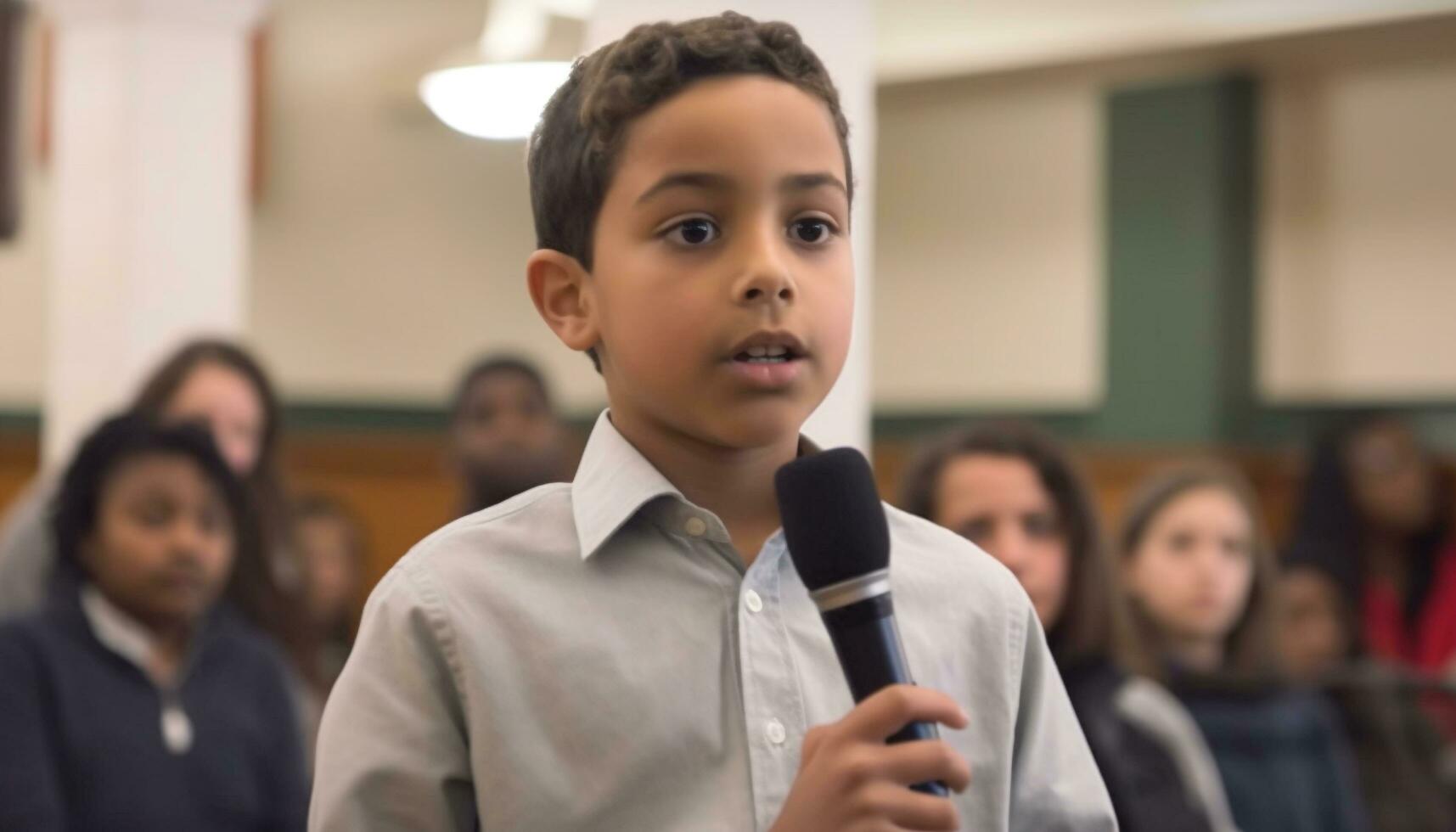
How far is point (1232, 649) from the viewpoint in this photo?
4.16 m

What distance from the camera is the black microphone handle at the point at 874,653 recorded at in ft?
3.62

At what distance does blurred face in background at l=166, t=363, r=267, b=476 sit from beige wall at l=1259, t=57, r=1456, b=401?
4.80 m

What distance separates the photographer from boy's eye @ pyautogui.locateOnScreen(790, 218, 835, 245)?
1.23 m

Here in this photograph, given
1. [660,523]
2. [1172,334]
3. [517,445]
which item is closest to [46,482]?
[517,445]

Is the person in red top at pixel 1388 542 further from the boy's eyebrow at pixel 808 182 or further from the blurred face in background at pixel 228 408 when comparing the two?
the boy's eyebrow at pixel 808 182

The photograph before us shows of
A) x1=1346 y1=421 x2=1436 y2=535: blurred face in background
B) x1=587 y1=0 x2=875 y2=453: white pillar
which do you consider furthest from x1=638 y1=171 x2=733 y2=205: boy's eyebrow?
x1=1346 y1=421 x2=1436 y2=535: blurred face in background

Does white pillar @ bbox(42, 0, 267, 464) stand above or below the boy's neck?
above

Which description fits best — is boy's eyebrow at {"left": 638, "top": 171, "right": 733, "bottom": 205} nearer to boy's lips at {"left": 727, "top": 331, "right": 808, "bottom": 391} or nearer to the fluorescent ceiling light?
boy's lips at {"left": 727, "top": 331, "right": 808, "bottom": 391}

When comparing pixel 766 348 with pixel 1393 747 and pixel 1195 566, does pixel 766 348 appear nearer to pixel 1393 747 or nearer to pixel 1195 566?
pixel 1195 566

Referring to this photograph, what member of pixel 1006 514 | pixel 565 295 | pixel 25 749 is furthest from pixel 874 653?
pixel 25 749

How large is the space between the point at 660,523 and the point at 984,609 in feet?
0.72

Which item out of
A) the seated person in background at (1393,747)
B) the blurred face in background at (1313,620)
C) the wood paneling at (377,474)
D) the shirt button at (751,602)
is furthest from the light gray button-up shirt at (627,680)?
the wood paneling at (377,474)

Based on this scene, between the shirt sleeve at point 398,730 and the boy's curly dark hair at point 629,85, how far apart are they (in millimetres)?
248

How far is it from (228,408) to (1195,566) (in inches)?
75.9
